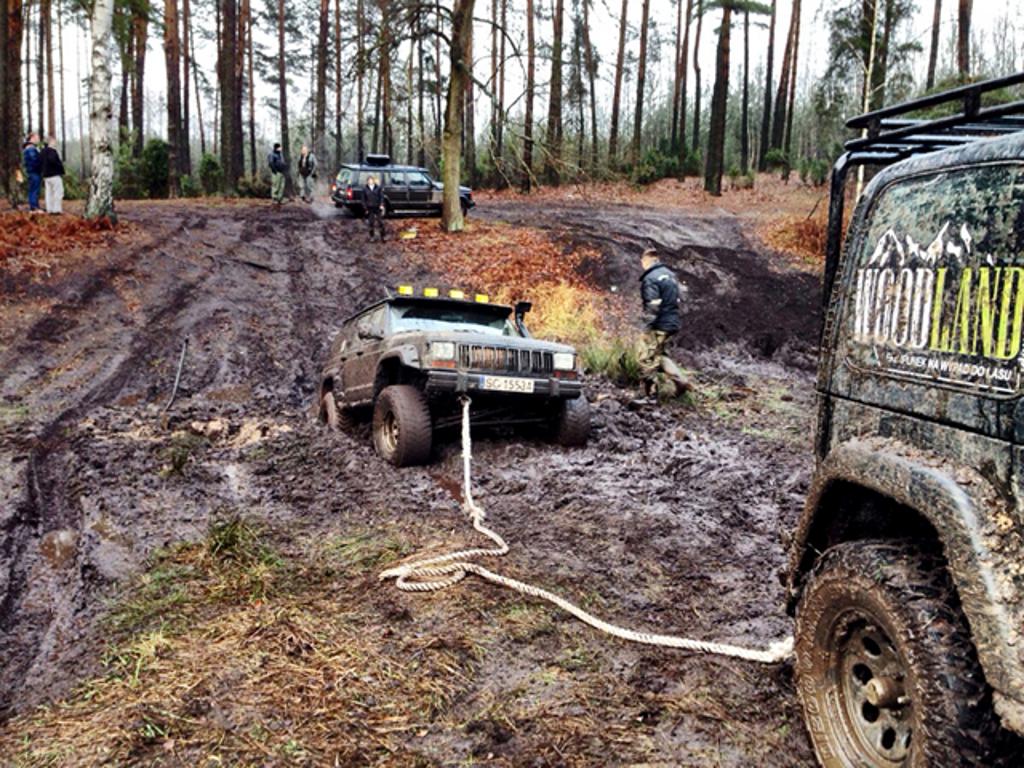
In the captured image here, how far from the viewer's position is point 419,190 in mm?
21453

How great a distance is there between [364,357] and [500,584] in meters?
4.26

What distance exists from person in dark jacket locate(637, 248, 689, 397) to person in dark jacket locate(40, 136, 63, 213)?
12.9 m

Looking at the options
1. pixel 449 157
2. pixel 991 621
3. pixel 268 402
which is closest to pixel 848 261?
pixel 991 621

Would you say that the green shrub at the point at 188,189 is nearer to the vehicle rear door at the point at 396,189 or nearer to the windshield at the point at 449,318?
the vehicle rear door at the point at 396,189

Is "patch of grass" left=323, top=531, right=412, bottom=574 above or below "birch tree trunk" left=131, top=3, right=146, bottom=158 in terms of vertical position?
below

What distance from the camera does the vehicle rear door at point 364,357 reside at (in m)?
7.96

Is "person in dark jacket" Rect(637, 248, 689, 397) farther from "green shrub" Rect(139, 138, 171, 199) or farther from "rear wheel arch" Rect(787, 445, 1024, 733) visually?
"green shrub" Rect(139, 138, 171, 199)

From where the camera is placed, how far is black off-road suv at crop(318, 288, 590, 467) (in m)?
7.07

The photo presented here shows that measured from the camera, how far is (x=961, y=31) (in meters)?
22.8

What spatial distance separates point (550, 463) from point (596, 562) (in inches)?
94.6

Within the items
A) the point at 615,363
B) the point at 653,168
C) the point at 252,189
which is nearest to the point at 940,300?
the point at 615,363

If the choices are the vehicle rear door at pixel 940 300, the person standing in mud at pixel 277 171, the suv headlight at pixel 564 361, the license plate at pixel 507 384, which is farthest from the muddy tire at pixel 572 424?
the person standing in mud at pixel 277 171

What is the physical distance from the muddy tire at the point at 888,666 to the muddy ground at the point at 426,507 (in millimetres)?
385

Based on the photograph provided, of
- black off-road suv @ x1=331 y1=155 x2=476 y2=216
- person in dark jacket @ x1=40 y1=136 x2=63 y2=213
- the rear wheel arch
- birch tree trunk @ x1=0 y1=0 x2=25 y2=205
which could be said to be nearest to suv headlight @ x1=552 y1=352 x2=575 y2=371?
the rear wheel arch
